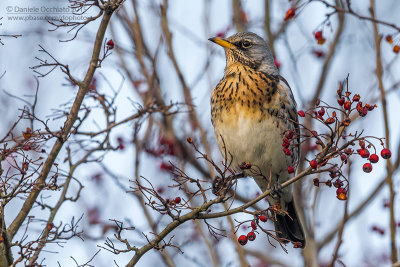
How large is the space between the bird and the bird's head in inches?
2.4

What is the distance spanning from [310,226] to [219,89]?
1708mm

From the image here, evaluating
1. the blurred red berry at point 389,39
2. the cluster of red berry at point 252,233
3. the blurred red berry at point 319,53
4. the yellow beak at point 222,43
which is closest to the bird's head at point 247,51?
the yellow beak at point 222,43

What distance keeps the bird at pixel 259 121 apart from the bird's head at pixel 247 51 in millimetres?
61

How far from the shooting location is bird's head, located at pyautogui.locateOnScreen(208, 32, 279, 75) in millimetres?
5969

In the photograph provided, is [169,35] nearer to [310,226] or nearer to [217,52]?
[217,52]

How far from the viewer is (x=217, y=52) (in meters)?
6.67

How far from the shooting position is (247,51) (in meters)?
6.07

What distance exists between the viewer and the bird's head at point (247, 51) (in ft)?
19.6

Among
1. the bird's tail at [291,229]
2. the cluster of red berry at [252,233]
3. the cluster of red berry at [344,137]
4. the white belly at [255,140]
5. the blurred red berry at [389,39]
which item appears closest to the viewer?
the cluster of red berry at [344,137]

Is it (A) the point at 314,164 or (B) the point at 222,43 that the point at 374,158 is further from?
(B) the point at 222,43

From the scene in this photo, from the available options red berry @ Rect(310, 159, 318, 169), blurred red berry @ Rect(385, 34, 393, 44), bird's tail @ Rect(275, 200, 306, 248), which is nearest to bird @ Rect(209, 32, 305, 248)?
bird's tail @ Rect(275, 200, 306, 248)

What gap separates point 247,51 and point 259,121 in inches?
A: 48.2

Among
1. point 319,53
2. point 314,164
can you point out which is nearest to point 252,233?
point 314,164

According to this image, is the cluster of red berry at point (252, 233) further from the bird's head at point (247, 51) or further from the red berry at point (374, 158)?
the bird's head at point (247, 51)
